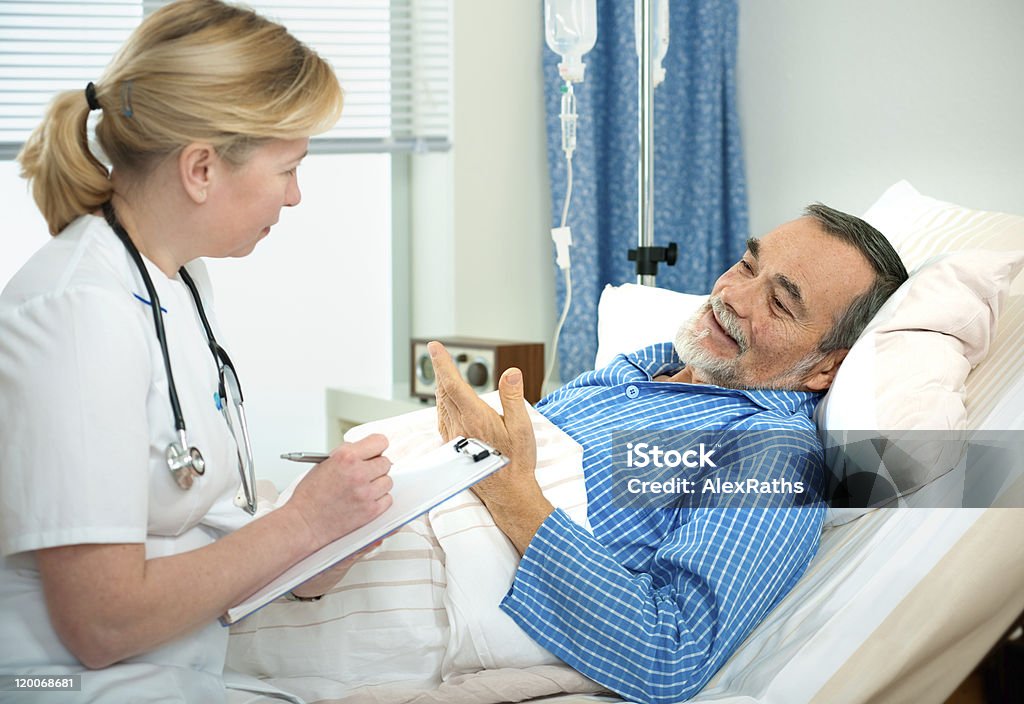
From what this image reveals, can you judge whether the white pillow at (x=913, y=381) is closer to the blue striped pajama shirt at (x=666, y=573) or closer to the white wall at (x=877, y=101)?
the blue striped pajama shirt at (x=666, y=573)

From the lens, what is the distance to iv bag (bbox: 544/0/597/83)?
2.27m

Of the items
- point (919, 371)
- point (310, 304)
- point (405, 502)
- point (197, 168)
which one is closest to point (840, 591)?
point (919, 371)

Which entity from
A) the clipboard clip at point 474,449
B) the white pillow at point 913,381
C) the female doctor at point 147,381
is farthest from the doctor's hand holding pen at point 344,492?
the white pillow at point 913,381

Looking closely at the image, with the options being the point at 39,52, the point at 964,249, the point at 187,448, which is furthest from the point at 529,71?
the point at 187,448

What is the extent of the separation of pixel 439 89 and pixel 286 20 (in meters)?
0.45

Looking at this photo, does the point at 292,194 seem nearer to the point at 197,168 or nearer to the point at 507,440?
the point at 197,168

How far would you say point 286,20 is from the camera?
2.64m

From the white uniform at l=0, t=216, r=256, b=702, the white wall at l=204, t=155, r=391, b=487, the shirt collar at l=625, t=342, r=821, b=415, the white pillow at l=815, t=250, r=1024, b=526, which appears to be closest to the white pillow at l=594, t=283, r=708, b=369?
the shirt collar at l=625, t=342, r=821, b=415

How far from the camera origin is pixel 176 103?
95 cm

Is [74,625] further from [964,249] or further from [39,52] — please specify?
[39,52]

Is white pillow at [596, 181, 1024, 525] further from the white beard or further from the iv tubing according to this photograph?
the iv tubing

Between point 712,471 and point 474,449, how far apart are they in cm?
39

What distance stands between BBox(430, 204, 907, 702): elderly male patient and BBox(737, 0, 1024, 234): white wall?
2.24 ft

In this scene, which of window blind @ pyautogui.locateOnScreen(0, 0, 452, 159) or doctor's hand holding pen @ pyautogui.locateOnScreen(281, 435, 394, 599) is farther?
window blind @ pyautogui.locateOnScreen(0, 0, 452, 159)
